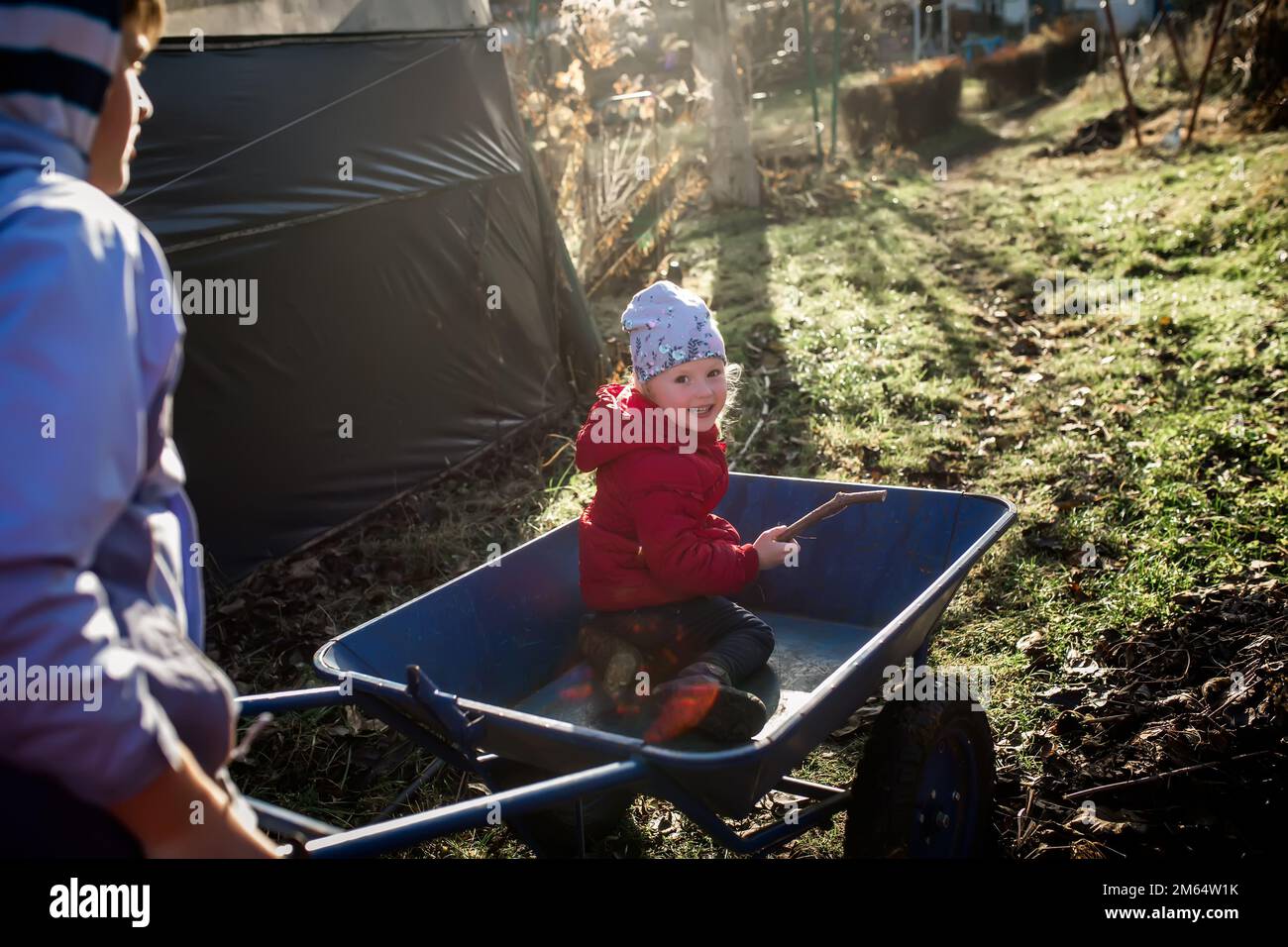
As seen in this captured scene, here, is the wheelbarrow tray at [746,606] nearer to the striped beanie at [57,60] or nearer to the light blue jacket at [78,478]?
the light blue jacket at [78,478]

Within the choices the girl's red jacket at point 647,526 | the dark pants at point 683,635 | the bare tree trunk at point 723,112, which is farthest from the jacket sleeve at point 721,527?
the bare tree trunk at point 723,112

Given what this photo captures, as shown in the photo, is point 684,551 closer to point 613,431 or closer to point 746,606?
point 613,431

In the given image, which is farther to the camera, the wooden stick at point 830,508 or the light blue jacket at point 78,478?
the wooden stick at point 830,508

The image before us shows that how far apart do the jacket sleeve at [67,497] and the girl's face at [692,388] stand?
221 cm

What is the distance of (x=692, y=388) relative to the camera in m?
3.36

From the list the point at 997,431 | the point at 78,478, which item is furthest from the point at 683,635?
the point at 997,431

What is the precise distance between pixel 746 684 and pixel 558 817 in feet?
2.30

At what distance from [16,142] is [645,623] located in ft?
7.35

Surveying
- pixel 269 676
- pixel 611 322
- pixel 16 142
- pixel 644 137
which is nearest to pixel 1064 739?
pixel 269 676

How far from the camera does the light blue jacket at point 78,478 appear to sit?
1161mm

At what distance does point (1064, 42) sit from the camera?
79.3ft

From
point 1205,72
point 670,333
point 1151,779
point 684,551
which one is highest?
point 1205,72

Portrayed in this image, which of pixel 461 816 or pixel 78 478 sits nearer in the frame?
pixel 78 478

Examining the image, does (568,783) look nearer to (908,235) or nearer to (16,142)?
(16,142)
